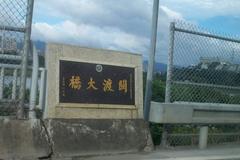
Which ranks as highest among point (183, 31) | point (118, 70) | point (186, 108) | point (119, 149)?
point (183, 31)

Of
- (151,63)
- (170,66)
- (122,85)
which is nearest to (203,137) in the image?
(170,66)

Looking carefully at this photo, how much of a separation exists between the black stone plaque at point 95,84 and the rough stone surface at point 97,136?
0.37 m

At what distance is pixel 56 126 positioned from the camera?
8.38 metres

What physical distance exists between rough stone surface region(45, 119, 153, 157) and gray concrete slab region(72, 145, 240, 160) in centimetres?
17

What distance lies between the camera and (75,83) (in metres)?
8.73

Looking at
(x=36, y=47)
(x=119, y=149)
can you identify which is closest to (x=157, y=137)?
(x=119, y=149)

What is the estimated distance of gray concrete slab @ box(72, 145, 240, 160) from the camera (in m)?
8.73

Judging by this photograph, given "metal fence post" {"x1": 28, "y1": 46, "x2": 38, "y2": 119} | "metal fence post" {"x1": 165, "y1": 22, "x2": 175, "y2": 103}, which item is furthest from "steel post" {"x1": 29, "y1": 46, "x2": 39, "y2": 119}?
"metal fence post" {"x1": 165, "y1": 22, "x2": 175, "y2": 103}

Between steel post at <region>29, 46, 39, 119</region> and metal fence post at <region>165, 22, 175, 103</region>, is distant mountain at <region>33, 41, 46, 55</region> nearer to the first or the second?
steel post at <region>29, 46, 39, 119</region>

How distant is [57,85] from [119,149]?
1570 mm

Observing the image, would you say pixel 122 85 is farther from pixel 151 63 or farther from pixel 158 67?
pixel 158 67

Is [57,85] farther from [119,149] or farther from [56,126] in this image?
[119,149]

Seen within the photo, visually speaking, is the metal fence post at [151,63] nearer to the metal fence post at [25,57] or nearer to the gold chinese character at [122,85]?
the gold chinese character at [122,85]

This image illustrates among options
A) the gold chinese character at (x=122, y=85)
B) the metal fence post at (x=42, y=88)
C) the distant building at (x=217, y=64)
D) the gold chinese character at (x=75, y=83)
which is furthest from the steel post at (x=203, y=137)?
the metal fence post at (x=42, y=88)
